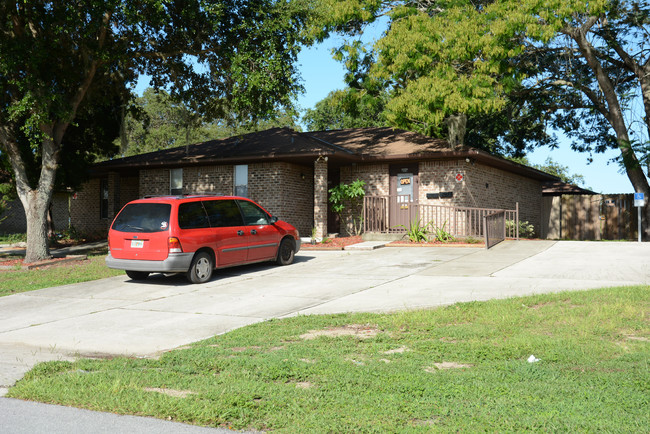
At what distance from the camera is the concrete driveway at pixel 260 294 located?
690 cm

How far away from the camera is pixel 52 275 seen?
13000mm

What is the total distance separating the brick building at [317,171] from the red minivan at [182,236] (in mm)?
7674

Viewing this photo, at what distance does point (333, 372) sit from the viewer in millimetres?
4984

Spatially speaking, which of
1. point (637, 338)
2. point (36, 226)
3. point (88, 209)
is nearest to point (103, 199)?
point (88, 209)

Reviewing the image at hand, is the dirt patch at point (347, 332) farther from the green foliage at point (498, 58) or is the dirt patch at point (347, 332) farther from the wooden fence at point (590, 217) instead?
the wooden fence at point (590, 217)

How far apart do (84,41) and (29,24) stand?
195 cm

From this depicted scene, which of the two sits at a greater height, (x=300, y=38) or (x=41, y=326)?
(x=300, y=38)

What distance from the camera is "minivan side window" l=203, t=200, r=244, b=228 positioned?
38.2ft

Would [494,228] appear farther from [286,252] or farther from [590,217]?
[590,217]

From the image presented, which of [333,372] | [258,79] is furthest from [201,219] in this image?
[333,372]

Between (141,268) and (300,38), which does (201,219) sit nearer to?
(141,268)

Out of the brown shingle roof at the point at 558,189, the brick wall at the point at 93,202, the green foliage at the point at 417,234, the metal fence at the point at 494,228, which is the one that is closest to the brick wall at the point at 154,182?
the brick wall at the point at 93,202

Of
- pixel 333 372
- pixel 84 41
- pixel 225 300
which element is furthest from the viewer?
pixel 84 41

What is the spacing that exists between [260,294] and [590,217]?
21.6 metres
